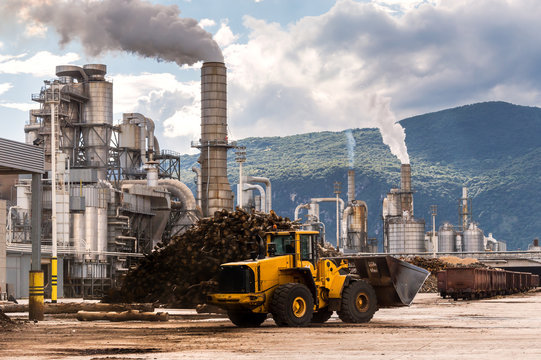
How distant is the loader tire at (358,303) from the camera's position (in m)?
22.2

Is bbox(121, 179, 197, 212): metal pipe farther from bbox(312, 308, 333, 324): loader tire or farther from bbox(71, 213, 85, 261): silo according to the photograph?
bbox(312, 308, 333, 324): loader tire

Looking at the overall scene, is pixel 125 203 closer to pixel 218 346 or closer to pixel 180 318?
pixel 180 318

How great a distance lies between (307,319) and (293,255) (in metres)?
1.68

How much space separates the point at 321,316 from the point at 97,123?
52386 mm

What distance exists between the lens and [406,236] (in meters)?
108

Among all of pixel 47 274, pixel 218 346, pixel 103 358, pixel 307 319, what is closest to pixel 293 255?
pixel 307 319

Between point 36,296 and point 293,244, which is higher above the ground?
point 293,244

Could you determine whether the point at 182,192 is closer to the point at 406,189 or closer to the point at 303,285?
the point at 303,285

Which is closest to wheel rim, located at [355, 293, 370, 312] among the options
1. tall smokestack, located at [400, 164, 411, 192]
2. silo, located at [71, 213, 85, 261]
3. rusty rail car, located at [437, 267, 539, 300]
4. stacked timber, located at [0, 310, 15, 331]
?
stacked timber, located at [0, 310, 15, 331]

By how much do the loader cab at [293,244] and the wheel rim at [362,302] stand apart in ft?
6.05

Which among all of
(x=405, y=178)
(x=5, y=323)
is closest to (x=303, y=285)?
(x=5, y=323)

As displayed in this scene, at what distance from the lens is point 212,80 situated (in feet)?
214

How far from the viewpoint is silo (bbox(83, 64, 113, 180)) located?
72.2 m

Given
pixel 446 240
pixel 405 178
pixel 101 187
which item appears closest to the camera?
pixel 101 187
